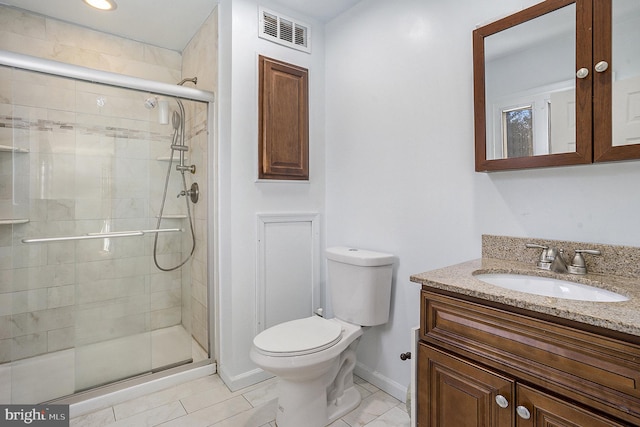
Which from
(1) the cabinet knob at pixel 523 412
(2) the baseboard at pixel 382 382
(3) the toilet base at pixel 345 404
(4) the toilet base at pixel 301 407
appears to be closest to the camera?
(1) the cabinet knob at pixel 523 412

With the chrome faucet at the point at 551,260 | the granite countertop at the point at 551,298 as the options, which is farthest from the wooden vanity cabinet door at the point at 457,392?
the chrome faucet at the point at 551,260

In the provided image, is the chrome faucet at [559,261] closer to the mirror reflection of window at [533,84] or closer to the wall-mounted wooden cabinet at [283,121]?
the mirror reflection of window at [533,84]

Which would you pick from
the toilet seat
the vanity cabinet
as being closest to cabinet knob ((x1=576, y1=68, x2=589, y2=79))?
the vanity cabinet

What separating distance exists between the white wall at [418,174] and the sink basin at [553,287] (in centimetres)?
22

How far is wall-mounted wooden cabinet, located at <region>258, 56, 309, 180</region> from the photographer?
2012 mm

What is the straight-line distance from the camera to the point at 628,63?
40.3 inches

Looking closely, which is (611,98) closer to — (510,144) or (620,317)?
(510,144)

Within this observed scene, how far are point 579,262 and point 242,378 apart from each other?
1845 mm

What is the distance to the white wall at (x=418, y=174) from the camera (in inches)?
47.9

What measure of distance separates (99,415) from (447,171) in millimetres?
2250

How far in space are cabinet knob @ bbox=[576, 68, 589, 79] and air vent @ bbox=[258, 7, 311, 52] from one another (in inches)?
64.7

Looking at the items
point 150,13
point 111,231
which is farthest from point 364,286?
point 150,13

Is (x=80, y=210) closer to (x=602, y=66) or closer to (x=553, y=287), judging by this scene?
(x=553, y=287)

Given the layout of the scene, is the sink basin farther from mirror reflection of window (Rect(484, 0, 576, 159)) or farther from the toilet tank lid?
the toilet tank lid
